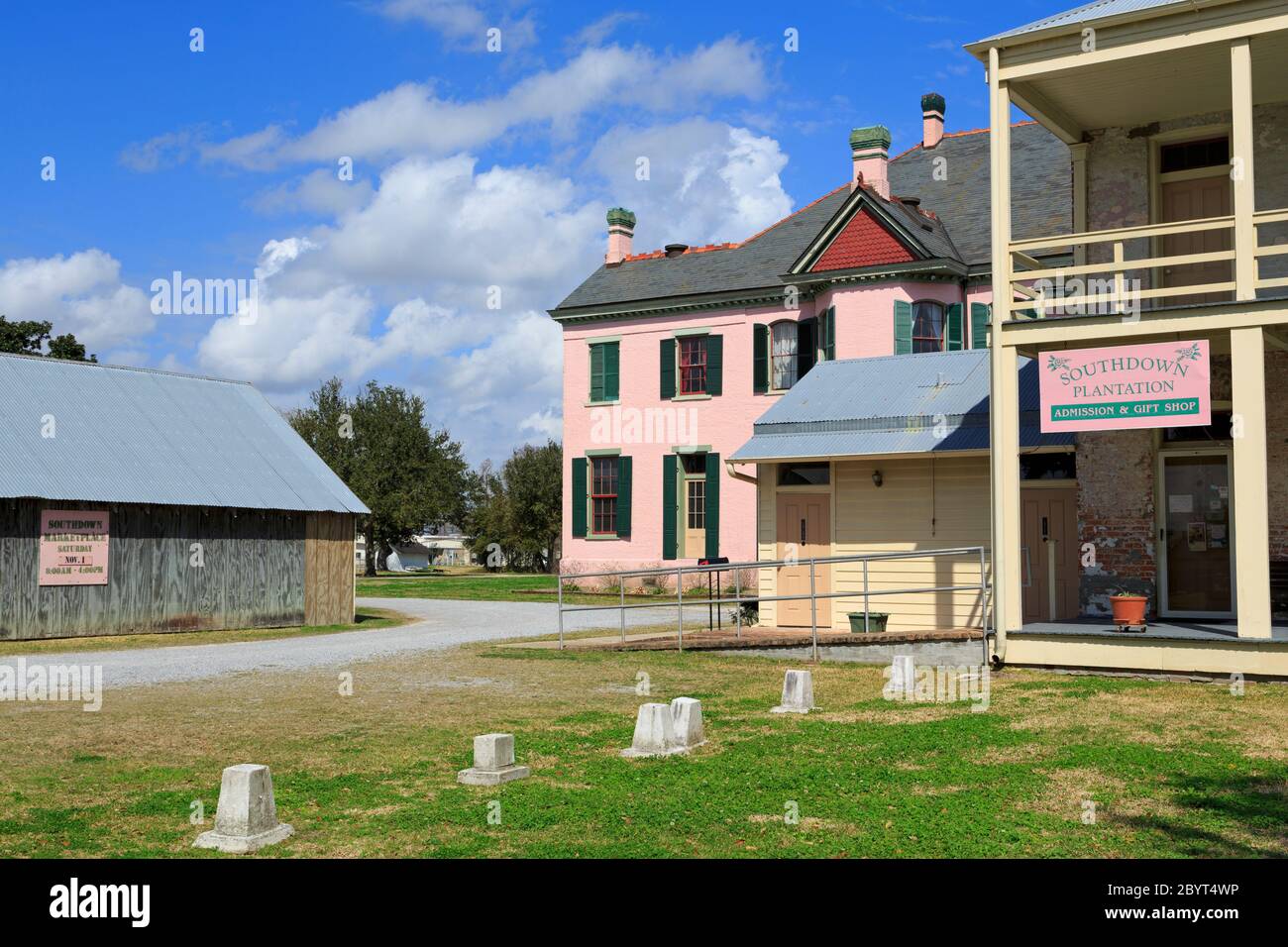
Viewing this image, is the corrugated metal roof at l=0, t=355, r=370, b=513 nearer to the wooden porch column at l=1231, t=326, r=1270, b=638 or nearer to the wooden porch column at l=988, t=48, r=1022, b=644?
the wooden porch column at l=988, t=48, r=1022, b=644

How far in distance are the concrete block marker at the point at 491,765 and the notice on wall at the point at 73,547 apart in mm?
15346

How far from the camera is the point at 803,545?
64.4 ft

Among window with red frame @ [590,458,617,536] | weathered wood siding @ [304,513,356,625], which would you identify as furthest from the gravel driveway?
window with red frame @ [590,458,617,536]

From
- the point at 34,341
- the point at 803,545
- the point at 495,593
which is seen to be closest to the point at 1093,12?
the point at 803,545

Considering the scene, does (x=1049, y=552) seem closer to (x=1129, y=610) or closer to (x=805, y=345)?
(x=1129, y=610)

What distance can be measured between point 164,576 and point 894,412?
521 inches

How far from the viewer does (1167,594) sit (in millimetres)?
15719

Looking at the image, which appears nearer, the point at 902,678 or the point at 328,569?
the point at 902,678

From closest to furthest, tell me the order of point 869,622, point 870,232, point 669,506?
point 869,622 < point 870,232 < point 669,506

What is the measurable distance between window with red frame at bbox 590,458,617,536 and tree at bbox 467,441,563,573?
29.8 meters

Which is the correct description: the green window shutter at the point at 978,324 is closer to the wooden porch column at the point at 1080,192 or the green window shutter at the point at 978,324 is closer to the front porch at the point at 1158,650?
the wooden porch column at the point at 1080,192

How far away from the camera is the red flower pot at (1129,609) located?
1393 centimetres
